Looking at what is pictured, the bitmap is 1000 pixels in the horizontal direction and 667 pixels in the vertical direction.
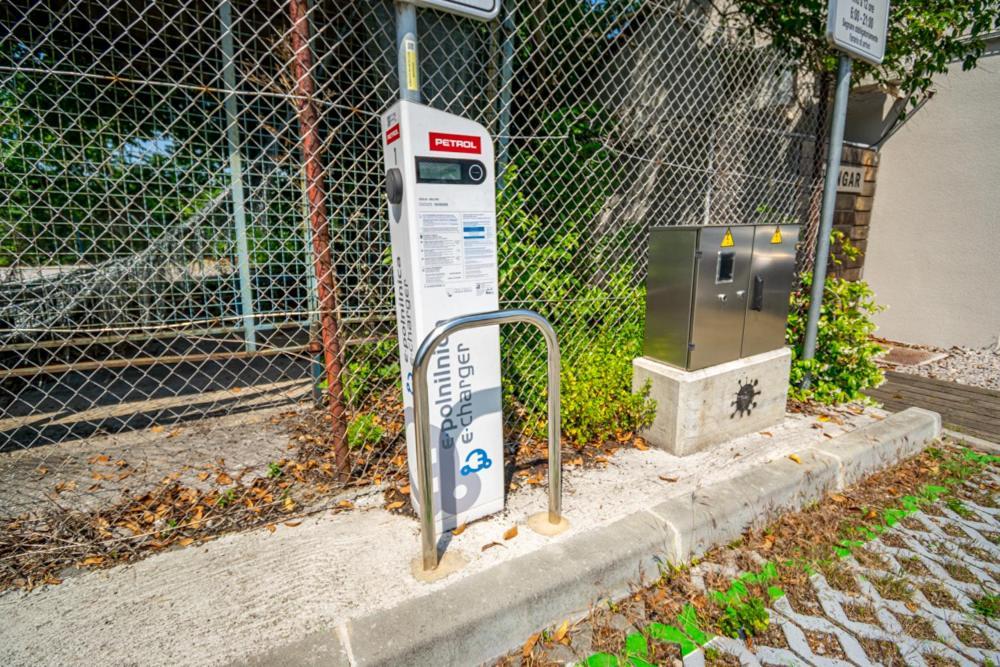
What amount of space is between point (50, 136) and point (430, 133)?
4.12 metres

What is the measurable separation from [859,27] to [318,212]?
404 centimetres

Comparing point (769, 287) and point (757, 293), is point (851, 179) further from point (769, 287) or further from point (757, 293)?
point (757, 293)

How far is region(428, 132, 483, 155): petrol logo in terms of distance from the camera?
207 cm

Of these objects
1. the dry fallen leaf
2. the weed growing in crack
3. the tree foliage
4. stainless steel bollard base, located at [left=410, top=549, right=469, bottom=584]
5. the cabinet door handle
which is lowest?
the weed growing in crack

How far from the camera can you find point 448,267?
221 centimetres

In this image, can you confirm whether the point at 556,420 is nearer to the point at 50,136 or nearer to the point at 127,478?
the point at 127,478

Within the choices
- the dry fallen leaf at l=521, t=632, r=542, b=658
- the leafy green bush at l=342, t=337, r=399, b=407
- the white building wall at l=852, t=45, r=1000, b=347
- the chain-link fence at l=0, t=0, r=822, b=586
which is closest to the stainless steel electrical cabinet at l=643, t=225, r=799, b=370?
the chain-link fence at l=0, t=0, r=822, b=586

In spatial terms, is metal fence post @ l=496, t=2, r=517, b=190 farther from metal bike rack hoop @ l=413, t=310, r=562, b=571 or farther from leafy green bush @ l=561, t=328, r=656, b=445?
metal bike rack hoop @ l=413, t=310, r=562, b=571

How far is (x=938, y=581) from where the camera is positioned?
246cm

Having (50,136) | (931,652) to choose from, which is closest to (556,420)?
(931,652)

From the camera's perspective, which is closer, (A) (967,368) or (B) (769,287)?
(B) (769,287)

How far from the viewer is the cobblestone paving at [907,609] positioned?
80.4 inches

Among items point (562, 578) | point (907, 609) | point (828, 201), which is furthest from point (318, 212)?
point (828, 201)

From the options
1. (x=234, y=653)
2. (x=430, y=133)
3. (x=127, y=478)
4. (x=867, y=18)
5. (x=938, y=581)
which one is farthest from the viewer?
Answer: (x=867, y=18)
